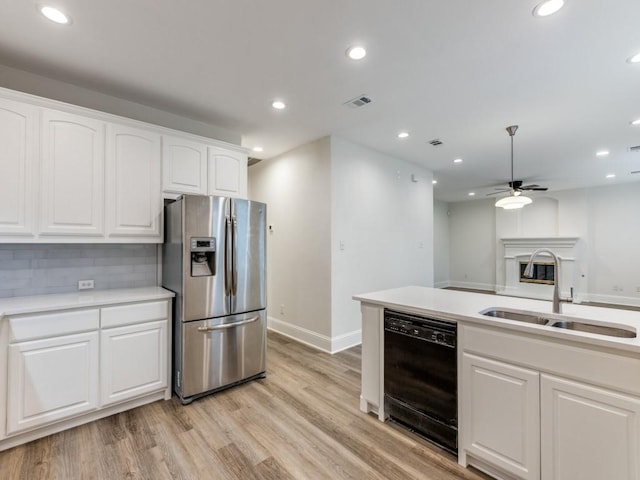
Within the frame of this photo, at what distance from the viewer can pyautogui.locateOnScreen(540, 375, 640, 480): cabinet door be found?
4.39 ft

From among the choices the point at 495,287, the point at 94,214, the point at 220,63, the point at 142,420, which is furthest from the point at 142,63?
the point at 495,287

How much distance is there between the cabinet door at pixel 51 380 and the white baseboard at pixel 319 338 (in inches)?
94.7

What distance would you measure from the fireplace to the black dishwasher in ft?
20.6

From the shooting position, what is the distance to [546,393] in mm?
1547

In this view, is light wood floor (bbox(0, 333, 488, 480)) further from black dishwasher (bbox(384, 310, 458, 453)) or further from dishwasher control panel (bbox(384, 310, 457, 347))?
dishwasher control panel (bbox(384, 310, 457, 347))

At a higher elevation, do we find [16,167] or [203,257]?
[16,167]

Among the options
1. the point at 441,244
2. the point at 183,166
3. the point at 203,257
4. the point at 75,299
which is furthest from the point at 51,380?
the point at 441,244

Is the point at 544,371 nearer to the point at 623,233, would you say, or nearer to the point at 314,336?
the point at 314,336

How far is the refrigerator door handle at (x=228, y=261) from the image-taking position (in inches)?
110

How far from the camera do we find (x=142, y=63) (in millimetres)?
2355

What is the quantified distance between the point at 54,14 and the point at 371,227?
3.76 metres

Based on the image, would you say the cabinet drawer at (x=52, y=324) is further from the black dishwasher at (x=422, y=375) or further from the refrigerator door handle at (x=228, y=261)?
the black dishwasher at (x=422, y=375)

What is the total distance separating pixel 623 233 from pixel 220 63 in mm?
9096

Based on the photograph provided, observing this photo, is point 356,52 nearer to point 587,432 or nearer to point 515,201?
point 587,432
